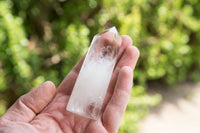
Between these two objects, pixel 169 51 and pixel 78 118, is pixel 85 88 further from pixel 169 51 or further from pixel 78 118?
pixel 169 51

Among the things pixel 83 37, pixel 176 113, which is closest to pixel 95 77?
pixel 83 37

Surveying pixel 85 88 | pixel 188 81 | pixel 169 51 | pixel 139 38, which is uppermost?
pixel 85 88

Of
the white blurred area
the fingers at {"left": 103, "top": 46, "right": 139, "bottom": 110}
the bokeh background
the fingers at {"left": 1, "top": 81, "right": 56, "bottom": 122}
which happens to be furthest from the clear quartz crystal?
the white blurred area

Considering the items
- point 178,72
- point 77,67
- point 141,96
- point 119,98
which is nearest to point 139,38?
point 141,96

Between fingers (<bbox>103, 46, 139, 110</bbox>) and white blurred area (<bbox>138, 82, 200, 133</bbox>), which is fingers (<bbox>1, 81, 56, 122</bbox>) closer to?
fingers (<bbox>103, 46, 139, 110</bbox>)

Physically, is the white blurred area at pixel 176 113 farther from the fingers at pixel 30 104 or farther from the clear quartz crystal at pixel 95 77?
the fingers at pixel 30 104

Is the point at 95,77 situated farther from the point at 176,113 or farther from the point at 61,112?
the point at 176,113
